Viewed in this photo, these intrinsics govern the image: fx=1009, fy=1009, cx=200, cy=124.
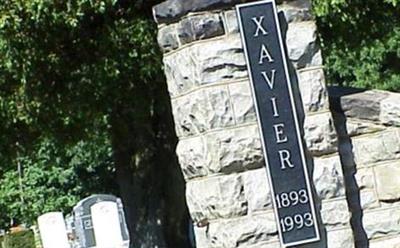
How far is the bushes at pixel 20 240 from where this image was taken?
3181cm

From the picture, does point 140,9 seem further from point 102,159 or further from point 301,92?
point 102,159

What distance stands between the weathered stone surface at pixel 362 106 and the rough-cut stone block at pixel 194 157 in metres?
0.94

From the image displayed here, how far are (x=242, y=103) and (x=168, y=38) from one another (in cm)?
63

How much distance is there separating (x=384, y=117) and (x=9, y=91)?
691 centimetres

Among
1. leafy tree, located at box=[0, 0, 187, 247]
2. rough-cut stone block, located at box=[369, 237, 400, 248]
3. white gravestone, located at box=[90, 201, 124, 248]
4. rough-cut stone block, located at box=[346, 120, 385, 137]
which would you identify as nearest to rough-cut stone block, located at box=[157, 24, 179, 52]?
rough-cut stone block, located at box=[346, 120, 385, 137]

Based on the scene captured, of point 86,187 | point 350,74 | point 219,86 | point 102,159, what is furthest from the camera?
point 86,187

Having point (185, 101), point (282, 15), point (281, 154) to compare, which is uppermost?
point (282, 15)

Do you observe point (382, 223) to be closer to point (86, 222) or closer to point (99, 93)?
point (99, 93)

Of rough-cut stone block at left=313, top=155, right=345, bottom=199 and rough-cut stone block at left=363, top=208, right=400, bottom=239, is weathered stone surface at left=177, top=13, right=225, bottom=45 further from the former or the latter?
rough-cut stone block at left=363, top=208, right=400, bottom=239

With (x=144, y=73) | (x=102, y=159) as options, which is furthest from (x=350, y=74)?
(x=144, y=73)

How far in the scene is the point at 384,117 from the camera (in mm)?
5980

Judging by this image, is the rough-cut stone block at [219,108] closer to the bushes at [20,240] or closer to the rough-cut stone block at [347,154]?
the rough-cut stone block at [347,154]

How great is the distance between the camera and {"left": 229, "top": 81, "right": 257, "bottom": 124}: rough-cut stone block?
18.4 feet

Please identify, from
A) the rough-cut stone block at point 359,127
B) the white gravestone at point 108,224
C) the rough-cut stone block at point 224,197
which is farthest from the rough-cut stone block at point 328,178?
the white gravestone at point 108,224
